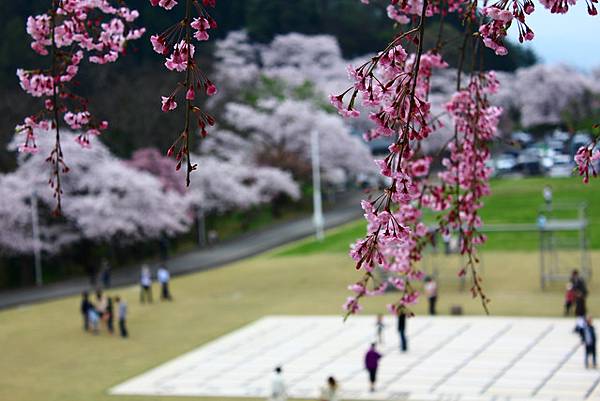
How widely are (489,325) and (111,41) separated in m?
20.1

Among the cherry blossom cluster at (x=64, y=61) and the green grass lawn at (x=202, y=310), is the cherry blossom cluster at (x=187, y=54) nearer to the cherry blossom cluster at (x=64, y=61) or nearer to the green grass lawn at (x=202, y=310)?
the cherry blossom cluster at (x=64, y=61)

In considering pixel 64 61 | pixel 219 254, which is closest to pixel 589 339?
pixel 64 61

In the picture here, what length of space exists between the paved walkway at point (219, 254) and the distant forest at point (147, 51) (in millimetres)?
6358

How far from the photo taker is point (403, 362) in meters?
21.7

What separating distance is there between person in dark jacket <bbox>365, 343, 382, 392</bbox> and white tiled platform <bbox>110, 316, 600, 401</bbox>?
0.29m

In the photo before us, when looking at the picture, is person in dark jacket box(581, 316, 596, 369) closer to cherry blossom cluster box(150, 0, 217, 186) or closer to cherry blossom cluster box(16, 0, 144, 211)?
cherry blossom cluster box(16, 0, 144, 211)

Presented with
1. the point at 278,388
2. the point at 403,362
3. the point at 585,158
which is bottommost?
the point at 403,362

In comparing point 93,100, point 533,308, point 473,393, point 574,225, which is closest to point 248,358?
point 473,393

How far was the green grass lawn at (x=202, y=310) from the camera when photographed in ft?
72.5

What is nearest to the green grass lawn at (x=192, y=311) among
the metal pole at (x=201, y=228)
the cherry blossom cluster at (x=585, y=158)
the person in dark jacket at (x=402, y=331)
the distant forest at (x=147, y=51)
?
the person in dark jacket at (x=402, y=331)

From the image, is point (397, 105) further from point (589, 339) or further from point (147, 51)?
point (147, 51)

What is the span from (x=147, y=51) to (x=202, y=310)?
1340 inches

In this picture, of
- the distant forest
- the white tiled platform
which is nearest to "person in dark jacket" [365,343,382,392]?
the white tiled platform

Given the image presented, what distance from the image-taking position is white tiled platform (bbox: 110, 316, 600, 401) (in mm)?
19078
